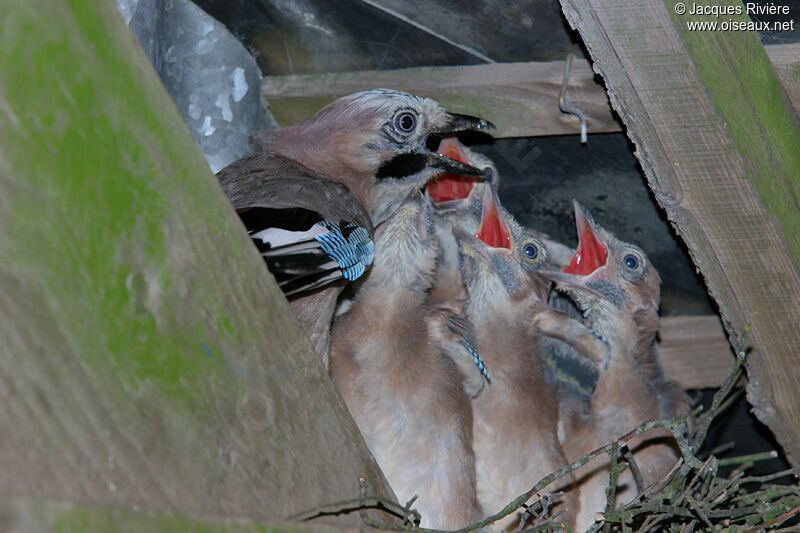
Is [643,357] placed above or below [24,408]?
above

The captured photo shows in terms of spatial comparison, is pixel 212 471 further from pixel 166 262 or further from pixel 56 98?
pixel 56 98

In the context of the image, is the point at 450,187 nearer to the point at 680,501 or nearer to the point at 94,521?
the point at 680,501

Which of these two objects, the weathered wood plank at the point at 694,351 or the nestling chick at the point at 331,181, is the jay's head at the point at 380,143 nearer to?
the nestling chick at the point at 331,181

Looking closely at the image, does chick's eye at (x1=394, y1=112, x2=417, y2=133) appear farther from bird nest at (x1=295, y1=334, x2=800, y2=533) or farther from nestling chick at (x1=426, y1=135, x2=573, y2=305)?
bird nest at (x1=295, y1=334, x2=800, y2=533)

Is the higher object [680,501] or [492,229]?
[492,229]

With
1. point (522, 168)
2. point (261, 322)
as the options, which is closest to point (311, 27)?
point (522, 168)

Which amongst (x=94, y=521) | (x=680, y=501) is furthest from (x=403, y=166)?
(x=94, y=521)
